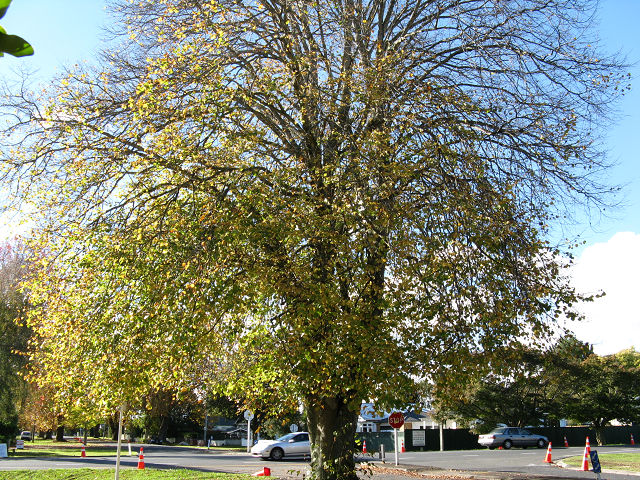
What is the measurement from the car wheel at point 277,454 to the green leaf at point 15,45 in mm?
29954

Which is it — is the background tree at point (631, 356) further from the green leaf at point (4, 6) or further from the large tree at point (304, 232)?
the green leaf at point (4, 6)

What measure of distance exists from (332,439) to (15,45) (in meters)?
11.1

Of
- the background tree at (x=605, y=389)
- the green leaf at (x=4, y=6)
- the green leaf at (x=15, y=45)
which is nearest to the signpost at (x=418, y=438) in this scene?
the background tree at (x=605, y=389)

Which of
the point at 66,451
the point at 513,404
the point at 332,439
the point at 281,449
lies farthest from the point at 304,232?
the point at 513,404

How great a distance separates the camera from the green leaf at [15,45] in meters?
1.63

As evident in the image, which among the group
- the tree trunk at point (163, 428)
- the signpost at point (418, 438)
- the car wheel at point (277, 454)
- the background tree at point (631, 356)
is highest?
the background tree at point (631, 356)

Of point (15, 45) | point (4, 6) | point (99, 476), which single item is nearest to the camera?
point (4, 6)

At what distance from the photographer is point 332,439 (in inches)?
460

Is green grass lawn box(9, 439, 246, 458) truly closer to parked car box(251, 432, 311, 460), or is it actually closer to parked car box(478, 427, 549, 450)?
parked car box(251, 432, 311, 460)

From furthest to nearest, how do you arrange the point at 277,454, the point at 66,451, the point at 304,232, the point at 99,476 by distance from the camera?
1. the point at 66,451
2. the point at 277,454
3. the point at 99,476
4. the point at 304,232

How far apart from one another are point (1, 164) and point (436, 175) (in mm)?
8566

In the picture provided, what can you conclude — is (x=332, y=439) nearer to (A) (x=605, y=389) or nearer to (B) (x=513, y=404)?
(B) (x=513, y=404)

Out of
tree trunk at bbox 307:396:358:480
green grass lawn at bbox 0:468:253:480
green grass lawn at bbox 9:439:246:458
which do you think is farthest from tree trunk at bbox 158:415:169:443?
tree trunk at bbox 307:396:358:480

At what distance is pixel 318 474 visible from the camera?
11375mm
